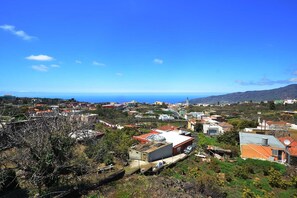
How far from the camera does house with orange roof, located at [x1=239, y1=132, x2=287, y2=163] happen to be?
22891 millimetres

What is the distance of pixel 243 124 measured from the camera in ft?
137

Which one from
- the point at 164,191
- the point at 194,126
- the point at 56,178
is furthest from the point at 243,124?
the point at 56,178

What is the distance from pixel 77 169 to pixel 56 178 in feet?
2.53

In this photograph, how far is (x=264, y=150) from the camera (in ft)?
77.6

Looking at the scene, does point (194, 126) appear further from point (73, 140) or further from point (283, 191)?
point (73, 140)

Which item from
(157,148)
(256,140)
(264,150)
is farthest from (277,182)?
(256,140)

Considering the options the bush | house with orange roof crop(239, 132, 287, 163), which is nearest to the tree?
the bush

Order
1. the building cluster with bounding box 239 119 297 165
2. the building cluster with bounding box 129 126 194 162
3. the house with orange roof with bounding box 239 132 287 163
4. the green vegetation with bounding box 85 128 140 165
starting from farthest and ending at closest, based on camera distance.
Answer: the house with orange roof with bounding box 239 132 287 163
the building cluster with bounding box 239 119 297 165
the building cluster with bounding box 129 126 194 162
the green vegetation with bounding box 85 128 140 165

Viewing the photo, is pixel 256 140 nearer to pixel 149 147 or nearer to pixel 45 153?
pixel 149 147

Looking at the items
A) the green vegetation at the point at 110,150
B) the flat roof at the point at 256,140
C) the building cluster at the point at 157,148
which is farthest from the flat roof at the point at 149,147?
the flat roof at the point at 256,140

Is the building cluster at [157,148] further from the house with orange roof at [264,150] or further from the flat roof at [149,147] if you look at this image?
the house with orange roof at [264,150]

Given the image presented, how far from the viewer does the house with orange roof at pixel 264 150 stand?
22.9 m

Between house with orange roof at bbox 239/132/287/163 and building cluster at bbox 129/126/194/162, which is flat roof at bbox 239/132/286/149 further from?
building cluster at bbox 129/126/194/162

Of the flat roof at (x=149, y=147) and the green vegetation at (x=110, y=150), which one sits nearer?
the green vegetation at (x=110, y=150)
